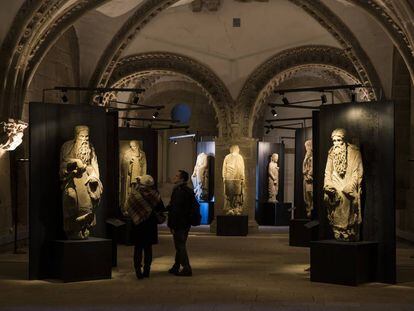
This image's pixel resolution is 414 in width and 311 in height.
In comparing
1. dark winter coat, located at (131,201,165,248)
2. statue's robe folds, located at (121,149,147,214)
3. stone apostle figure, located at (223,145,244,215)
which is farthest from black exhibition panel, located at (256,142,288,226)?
dark winter coat, located at (131,201,165,248)

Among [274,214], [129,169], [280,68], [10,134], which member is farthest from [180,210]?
[274,214]

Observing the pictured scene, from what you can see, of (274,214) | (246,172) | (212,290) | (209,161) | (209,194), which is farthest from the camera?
(274,214)

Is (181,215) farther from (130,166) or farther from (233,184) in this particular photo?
(233,184)

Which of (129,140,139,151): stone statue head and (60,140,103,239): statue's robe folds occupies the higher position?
(129,140,139,151): stone statue head

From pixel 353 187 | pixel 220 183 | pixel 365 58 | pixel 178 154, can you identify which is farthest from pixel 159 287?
pixel 178 154

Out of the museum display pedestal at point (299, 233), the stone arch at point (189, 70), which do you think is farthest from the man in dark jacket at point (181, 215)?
the stone arch at point (189, 70)

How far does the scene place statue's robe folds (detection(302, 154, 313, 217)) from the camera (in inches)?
651

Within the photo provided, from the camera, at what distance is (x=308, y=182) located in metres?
16.6

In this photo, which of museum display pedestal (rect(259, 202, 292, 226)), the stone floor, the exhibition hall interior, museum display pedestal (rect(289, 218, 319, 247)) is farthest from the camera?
museum display pedestal (rect(259, 202, 292, 226))

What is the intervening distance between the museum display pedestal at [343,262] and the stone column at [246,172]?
10789mm

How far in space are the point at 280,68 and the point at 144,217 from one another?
11.3 metres

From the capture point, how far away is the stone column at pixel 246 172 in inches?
835

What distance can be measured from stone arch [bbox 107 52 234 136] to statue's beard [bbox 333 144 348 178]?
1102 centimetres

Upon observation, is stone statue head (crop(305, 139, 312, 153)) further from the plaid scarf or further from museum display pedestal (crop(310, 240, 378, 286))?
the plaid scarf
